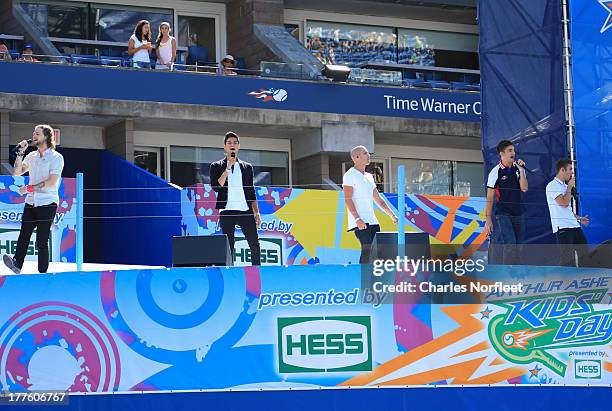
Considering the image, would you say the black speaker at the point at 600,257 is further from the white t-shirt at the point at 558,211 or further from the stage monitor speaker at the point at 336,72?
the stage monitor speaker at the point at 336,72

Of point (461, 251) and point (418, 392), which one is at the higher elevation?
point (461, 251)

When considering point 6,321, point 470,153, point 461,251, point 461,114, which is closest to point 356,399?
point 461,251

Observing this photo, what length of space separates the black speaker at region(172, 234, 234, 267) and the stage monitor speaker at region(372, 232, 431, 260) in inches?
63.6

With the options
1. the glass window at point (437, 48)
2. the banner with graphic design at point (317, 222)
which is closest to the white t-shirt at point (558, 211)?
the banner with graphic design at point (317, 222)

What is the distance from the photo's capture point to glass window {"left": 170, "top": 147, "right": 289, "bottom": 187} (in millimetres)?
26375

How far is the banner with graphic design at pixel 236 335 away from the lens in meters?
13.4

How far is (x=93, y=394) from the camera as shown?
1328 centimetres

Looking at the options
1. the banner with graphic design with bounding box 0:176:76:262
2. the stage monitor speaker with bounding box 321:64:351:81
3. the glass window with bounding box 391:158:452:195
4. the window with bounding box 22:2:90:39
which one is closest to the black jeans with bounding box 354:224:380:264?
the banner with graphic design with bounding box 0:176:76:262

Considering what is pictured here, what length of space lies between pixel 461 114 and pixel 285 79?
3981 mm

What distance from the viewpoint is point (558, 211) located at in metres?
14.8

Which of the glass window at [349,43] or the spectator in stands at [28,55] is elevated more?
the glass window at [349,43]

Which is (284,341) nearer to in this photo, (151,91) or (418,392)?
(418,392)

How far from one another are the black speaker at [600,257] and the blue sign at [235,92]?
1128cm

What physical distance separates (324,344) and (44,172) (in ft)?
11.6
